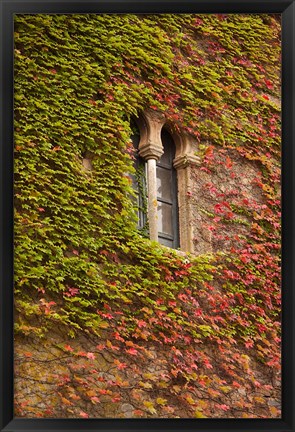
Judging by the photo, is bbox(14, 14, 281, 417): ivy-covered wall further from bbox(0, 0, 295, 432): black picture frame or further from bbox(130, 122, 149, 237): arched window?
bbox(0, 0, 295, 432): black picture frame

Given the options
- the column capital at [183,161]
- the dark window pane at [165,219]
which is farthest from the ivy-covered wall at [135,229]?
the dark window pane at [165,219]

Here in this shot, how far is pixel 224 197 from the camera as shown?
8.36 meters

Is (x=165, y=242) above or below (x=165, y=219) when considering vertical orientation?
below

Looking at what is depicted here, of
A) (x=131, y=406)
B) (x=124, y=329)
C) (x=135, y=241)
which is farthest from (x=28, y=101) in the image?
(x=131, y=406)

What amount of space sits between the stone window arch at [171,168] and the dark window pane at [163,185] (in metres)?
0.02

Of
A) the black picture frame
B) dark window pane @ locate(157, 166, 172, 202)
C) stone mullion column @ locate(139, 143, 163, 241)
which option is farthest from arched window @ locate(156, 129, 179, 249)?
the black picture frame

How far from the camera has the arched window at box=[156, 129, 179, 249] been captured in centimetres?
803

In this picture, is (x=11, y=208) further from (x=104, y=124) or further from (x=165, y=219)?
(x=165, y=219)

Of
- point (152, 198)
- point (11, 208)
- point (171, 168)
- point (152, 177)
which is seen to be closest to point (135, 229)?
point (152, 198)

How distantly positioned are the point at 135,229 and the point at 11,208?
4.61 ft

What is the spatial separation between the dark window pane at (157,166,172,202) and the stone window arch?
18 millimetres

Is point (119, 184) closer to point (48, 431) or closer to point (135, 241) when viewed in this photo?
point (135, 241)

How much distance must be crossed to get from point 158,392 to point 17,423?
4.40 feet

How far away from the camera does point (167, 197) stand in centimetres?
815
